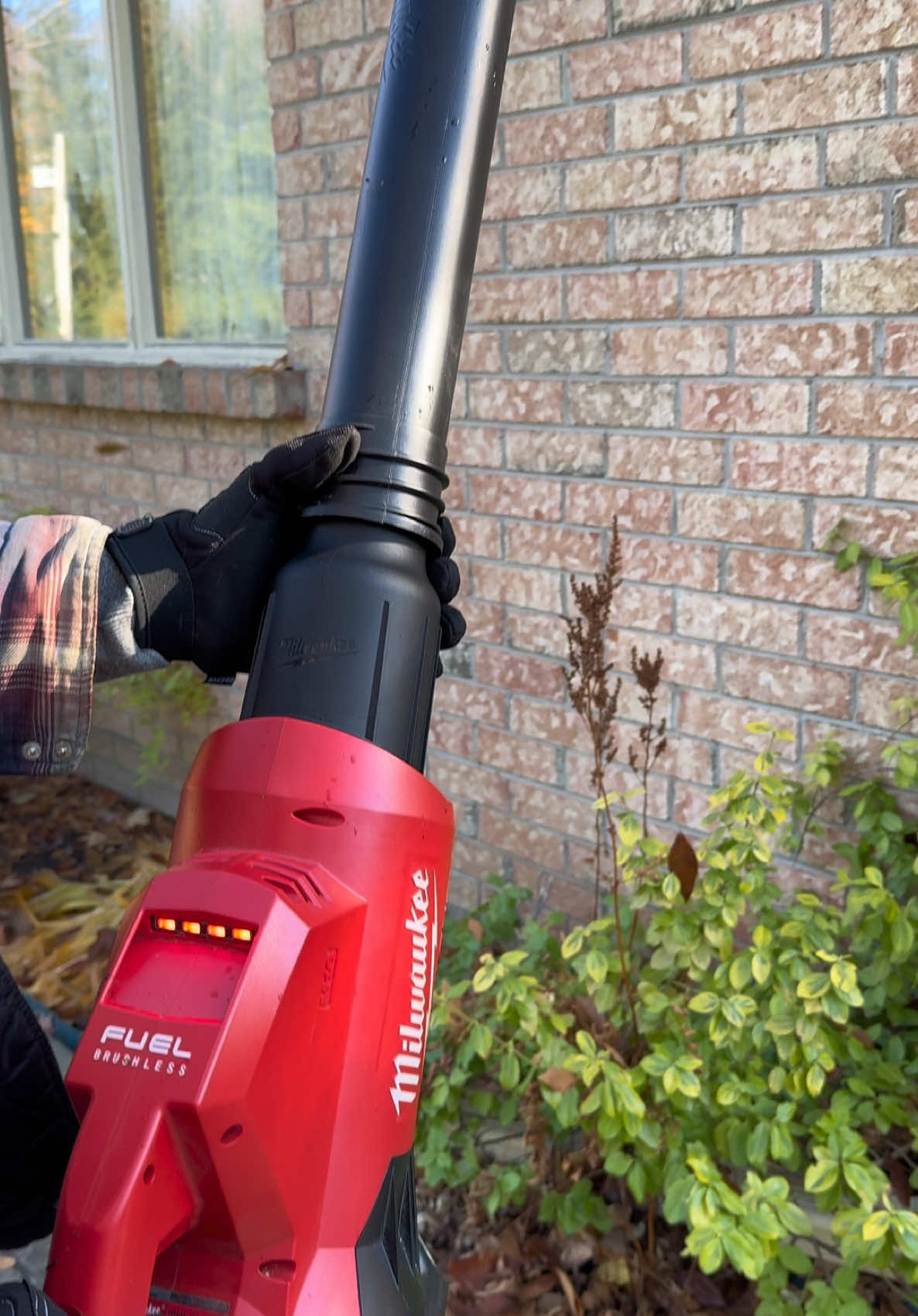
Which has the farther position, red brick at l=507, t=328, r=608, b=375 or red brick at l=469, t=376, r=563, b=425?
red brick at l=469, t=376, r=563, b=425

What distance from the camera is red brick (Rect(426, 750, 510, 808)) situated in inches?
110

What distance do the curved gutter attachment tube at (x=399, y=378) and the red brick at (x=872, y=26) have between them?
1.00m

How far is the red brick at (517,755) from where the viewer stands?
265cm

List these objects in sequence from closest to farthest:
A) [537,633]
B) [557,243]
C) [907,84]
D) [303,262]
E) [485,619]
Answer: [907,84], [557,243], [537,633], [485,619], [303,262]

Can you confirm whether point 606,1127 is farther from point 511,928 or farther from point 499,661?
point 499,661

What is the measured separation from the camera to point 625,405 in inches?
91.0

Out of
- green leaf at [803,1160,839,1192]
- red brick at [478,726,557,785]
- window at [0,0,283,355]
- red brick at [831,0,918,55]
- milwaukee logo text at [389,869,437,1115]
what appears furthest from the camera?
window at [0,0,283,355]

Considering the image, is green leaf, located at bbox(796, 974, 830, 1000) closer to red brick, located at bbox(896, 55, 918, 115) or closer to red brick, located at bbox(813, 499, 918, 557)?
red brick, located at bbox(813, 499, 918, 557)

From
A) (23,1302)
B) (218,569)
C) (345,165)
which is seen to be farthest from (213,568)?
(345,165)

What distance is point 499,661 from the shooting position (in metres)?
2.70

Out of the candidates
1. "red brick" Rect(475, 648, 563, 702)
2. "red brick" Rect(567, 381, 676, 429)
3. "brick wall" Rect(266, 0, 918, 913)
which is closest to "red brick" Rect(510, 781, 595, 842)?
A: "brick wall" Rect(266, 0, 918, 913)

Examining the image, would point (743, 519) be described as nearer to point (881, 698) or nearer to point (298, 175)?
point (881, 698)

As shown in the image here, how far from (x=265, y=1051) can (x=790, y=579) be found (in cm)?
154

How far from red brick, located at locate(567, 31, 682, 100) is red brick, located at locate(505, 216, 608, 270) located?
0.24 meters
